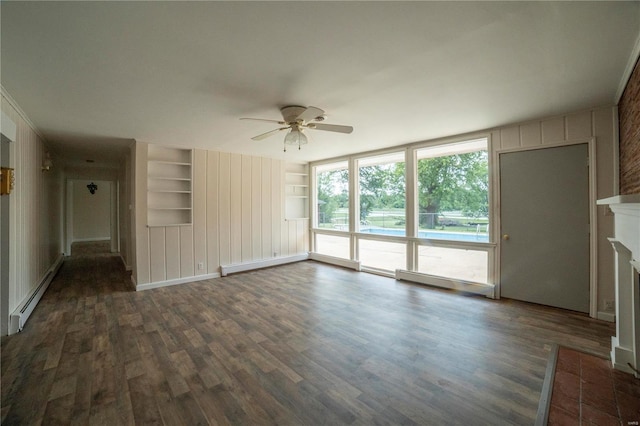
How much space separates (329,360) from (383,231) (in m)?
3.41

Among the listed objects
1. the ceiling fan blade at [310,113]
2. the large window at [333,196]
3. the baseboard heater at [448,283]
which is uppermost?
the ceiling fan blade at [310,113]

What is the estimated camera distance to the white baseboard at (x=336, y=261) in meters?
5.57

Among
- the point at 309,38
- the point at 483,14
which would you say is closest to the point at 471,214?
the point at 483,14

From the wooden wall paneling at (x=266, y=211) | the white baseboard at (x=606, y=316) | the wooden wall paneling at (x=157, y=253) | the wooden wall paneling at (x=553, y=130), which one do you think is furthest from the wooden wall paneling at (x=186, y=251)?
the white baseboard at (x=606, y=316)

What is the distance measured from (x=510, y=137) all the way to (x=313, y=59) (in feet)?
10.7

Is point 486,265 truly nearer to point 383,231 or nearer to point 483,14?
point 383,231

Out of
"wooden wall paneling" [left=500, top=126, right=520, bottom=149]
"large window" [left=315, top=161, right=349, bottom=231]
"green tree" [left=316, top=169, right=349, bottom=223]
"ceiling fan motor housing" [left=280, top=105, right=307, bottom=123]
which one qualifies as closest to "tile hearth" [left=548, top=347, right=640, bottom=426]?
"wooden wall paneling" [left=500, top=126, right=520, bottom=149]

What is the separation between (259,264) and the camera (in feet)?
18.8

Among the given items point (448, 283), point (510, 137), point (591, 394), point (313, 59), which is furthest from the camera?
point (448, 283)

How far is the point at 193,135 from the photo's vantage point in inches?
159

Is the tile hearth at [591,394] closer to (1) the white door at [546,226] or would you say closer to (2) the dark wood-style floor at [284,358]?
(2) the dark wood-style floor at [284,358]

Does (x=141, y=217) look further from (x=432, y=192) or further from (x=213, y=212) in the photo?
(x=432, y=192)

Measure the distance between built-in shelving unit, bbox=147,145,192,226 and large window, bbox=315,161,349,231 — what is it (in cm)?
311

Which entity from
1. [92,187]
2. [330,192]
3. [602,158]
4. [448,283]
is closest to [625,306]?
[602,158]
